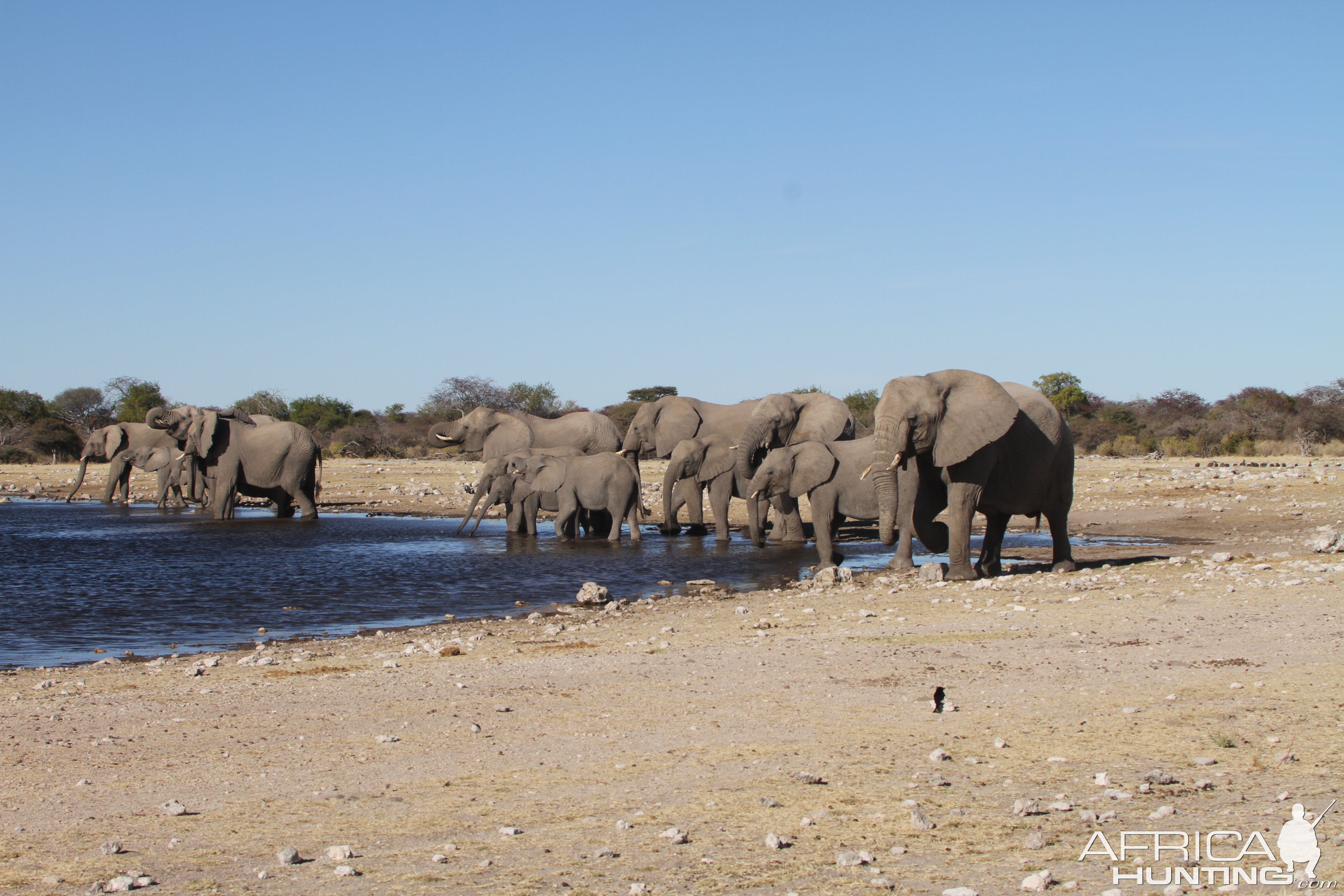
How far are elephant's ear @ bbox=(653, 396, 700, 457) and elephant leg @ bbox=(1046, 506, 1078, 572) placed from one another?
10.7m

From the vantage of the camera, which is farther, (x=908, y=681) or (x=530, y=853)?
(x=908, y=681)

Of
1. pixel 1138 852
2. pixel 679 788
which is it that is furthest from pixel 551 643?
pixel 1138 852

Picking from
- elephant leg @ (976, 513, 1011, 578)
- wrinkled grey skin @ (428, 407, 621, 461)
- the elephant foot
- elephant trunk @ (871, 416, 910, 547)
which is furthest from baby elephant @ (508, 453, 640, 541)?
the elephant foot

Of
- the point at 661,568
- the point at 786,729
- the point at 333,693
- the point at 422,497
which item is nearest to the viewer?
the point at 786,729

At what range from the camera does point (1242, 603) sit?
421 inches

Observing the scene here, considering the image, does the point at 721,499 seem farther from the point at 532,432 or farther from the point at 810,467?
the point at 532,432

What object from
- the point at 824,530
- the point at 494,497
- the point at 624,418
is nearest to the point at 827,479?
the point at 824,530

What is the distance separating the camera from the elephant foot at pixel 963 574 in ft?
45.1

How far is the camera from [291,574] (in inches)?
645

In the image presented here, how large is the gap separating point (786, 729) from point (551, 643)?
4.06m

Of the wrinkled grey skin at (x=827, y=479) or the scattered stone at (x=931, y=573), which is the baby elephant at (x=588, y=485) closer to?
the wrinkled grey skin at (x=827, y=479)

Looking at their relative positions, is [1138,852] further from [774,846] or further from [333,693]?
[333,693]

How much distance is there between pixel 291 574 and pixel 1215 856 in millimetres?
13948

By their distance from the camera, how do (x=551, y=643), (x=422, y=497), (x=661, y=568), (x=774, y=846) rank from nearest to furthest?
1. (x=774, y=846)
2. (x=551, y=643)
3. (x=661, y=568)
4. (x=422, y=497)
